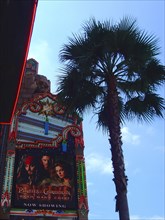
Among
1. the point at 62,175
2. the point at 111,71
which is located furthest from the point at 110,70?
the point at 62,175

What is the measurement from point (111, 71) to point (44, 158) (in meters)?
13.0

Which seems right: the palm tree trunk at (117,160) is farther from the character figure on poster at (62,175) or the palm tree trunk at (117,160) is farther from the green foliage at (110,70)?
the character figure on poster at (62,175)

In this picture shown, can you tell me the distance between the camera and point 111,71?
10906mm

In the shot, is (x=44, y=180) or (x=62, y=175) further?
(x=62, y=175)

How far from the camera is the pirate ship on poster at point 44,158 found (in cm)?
2073

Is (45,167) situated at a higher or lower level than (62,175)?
higher

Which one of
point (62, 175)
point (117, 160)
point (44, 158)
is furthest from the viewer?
point (44, 158)

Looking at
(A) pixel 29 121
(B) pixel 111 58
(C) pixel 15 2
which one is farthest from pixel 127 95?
(A) pixel 29 121

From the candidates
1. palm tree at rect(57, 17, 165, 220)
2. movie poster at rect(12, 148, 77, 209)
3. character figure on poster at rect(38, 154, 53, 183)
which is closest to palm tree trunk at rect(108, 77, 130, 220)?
palm tree at rect(57, 17, 165, 220)

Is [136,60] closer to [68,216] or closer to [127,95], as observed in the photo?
[127,95]

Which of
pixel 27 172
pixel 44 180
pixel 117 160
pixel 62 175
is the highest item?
pixel 27 172

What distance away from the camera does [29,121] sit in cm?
2422

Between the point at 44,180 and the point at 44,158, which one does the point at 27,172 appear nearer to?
the point at 44,180

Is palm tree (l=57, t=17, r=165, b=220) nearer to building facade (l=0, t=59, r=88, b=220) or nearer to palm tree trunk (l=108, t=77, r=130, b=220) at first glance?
palm tree trunk (l=108, t=77, r=130, b=220)
